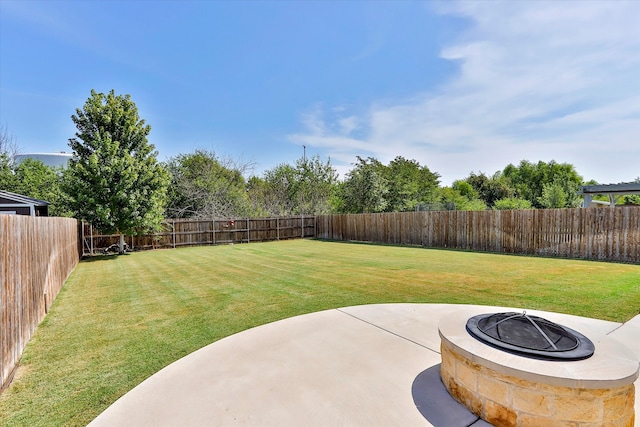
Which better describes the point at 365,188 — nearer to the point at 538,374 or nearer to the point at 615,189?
the point at 615,189

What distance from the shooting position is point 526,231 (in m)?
11.8

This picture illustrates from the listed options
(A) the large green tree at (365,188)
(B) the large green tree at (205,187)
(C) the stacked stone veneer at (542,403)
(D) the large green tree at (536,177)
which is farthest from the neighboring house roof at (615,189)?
(D) the large green tree at (536,177)

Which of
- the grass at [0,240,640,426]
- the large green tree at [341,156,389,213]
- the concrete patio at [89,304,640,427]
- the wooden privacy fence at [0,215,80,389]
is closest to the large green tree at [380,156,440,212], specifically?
the large green tree at [341,156,389,213]

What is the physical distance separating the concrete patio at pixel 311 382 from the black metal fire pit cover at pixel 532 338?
0.30 metres

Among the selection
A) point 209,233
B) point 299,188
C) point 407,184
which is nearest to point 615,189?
point 407,184

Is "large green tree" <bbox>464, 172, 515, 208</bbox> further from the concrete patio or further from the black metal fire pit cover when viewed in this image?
the black metal fire pit cover

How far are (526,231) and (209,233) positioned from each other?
644 inches

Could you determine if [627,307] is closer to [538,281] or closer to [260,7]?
[538,281]

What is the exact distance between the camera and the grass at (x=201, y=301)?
9.20 ft

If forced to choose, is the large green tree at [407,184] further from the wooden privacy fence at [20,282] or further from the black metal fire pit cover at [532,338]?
the black metal fire pit cover at [532,338]

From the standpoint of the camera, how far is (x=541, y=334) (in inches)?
84.3

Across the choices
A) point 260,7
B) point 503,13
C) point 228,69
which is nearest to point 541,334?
point 503,13

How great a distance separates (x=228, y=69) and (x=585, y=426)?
15750 mm

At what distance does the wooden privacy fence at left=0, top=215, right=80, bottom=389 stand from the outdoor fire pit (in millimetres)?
3978
